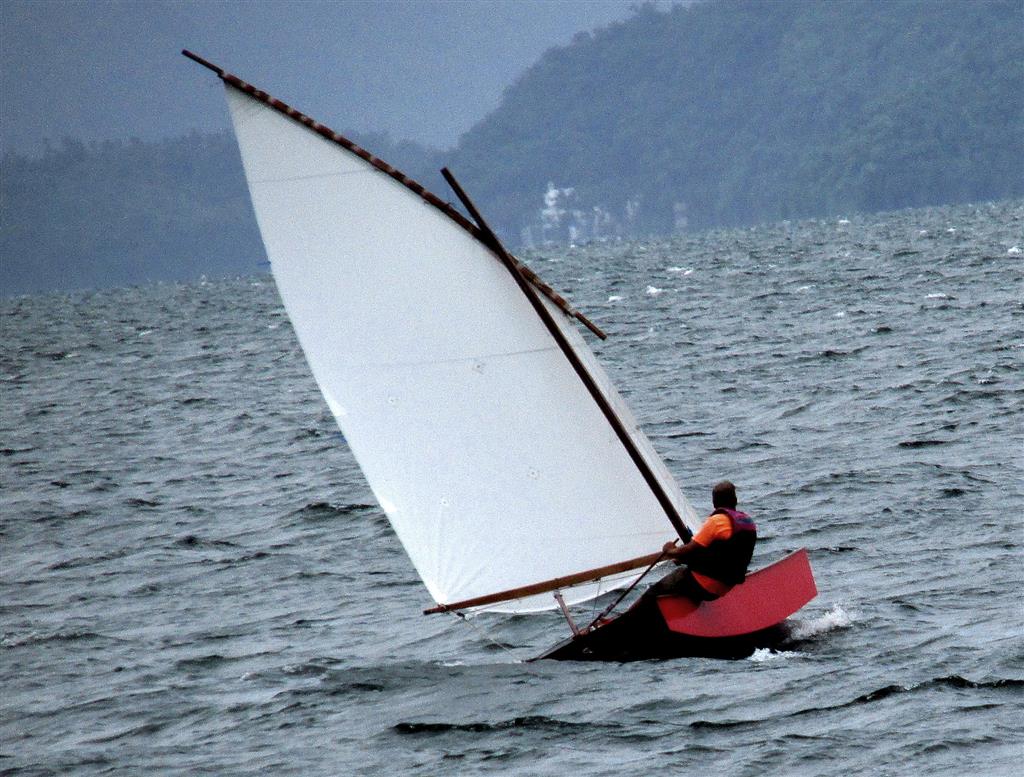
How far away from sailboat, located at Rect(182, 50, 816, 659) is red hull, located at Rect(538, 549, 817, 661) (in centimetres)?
2

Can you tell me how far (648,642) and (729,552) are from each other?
1.41 meters

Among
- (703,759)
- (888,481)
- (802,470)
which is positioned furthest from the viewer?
(802,470)

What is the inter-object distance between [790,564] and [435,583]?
356cm

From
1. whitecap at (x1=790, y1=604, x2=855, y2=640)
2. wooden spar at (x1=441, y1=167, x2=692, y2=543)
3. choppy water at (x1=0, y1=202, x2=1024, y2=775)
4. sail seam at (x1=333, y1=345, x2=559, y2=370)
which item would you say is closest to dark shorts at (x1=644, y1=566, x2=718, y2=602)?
wooden spar at (x1=441, y1=167, x2=692, y2=543)

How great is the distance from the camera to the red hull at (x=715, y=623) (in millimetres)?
16453

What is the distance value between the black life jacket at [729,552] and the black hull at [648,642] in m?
0.72

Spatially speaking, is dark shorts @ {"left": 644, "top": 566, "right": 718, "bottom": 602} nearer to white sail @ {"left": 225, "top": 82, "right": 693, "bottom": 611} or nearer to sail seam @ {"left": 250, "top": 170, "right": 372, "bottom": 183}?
white sail @ {"left": 225, "top": 82, "right": 693, "bottom": 611}

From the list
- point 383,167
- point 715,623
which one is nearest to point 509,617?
point 715,623

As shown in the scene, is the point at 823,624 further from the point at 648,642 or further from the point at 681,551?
the point at 681,551

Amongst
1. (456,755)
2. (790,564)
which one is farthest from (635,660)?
(456,755)

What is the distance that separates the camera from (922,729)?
13883 mm

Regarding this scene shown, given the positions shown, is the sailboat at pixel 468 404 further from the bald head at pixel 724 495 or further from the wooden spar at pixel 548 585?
the bald head at pixel 724 495

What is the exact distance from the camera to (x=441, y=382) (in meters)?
16.3

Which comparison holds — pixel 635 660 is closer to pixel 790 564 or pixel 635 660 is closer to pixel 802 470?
pixel 790 564
